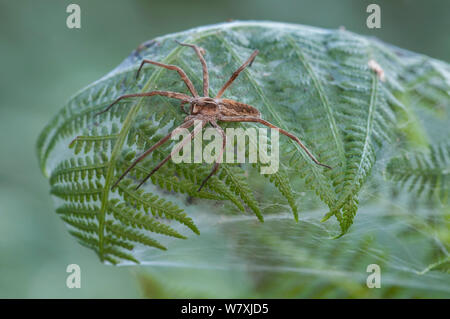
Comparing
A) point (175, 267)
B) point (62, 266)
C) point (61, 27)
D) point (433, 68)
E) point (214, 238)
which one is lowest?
point (62, 266)

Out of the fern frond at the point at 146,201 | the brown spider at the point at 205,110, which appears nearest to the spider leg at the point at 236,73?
the brown spider at the point at 205,110

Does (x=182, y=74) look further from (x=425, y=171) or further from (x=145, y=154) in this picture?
(x=425, y=171)

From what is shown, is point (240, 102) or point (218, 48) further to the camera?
point (218, 48)

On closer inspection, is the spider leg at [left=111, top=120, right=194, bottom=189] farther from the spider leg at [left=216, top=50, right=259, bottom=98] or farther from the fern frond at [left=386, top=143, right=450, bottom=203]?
the fern frond at [left=386, top=143, right=450, bottom=203]

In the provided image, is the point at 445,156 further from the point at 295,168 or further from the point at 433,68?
the point at 295,168

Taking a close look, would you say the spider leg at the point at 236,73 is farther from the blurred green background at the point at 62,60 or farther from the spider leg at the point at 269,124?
the blurred green background at the point at 62,60

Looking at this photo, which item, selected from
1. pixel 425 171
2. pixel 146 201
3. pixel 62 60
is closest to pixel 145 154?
pixel 146 201

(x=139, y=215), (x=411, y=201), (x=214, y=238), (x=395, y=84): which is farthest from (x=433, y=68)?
(x=139, y=215)
